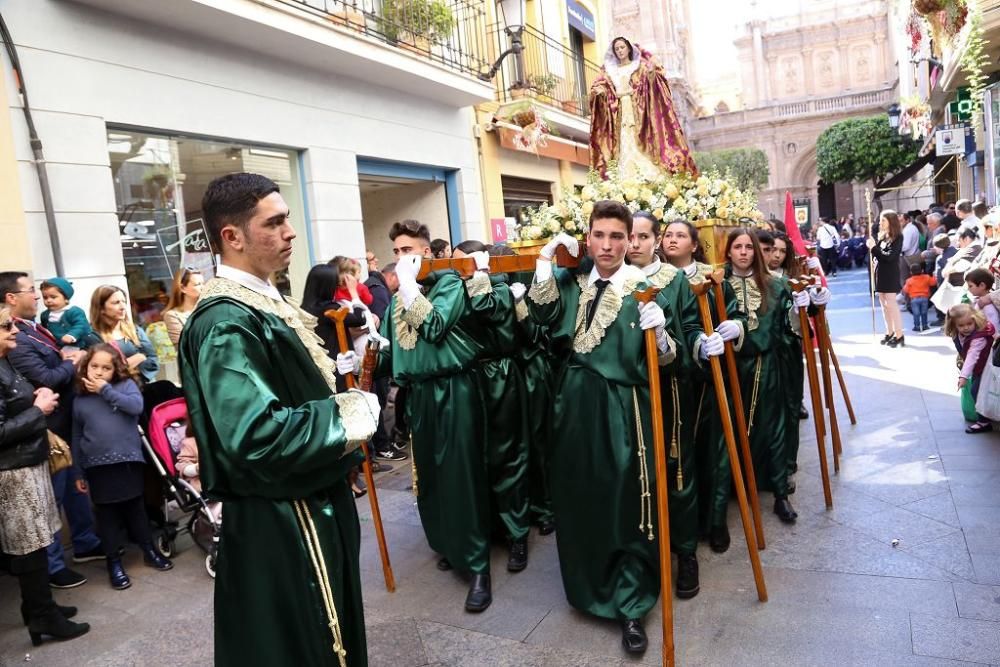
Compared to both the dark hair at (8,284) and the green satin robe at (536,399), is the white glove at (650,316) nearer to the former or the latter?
the green satin robe at (536,399)

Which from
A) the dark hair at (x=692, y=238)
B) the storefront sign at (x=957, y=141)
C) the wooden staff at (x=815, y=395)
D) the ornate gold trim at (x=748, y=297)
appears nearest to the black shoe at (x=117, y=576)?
the dark hair at (x=692, y=238)

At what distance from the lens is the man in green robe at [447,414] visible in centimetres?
394

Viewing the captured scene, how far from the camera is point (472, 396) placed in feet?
13.5

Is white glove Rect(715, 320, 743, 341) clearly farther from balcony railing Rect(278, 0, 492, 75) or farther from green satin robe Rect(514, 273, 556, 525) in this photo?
balcony railing Rect(278, 0, 492, 75)

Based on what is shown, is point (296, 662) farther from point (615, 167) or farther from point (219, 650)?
point (615, 167)

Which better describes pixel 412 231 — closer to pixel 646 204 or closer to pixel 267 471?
pixel 646 204

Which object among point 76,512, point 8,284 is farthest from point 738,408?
point 8,284

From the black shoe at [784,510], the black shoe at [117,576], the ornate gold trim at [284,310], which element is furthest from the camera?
the black shoe at [784,510]

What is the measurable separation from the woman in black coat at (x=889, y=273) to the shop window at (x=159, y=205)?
8845 millimetres

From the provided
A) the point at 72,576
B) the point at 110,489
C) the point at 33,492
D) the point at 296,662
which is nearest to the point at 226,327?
the point at 296,662

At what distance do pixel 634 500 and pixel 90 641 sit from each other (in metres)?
2.87

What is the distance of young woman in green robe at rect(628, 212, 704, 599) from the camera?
3.70m

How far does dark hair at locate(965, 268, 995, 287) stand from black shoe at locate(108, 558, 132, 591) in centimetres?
703

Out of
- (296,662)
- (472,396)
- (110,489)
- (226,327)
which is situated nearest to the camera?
(226,327)
